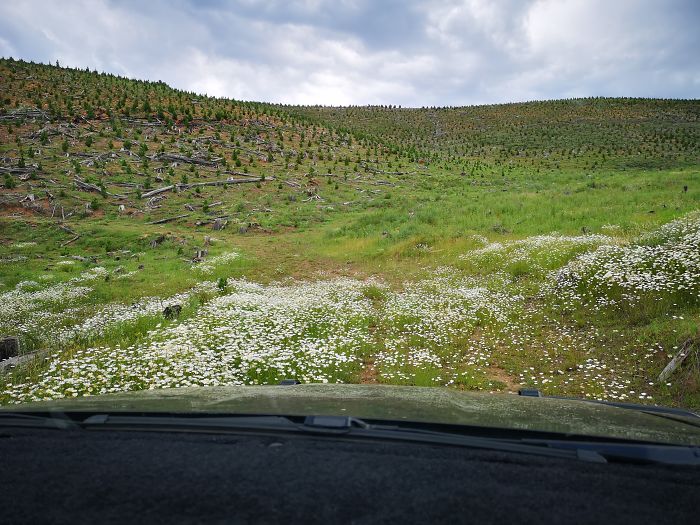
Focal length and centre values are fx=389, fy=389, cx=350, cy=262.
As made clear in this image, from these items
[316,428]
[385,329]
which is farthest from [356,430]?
[385,329]

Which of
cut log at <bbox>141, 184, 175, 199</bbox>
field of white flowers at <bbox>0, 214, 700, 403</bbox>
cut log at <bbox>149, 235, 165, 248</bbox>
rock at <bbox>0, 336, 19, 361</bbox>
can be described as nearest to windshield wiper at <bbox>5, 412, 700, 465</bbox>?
field of white flowers at <bbox>0, 214, 700, 403</bbox>

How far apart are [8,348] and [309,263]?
411 inches

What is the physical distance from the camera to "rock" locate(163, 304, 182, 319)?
31.9 feet

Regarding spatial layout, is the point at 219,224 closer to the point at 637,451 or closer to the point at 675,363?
the point at 675,363

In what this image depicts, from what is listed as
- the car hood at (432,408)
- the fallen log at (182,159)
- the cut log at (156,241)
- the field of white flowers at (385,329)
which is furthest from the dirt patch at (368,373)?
the fallen log at (182,159)

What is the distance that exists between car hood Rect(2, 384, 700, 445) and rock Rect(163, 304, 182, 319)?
6.73m

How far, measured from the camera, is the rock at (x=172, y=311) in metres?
→ 9.71

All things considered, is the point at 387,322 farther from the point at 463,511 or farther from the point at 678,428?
the point at 463,511

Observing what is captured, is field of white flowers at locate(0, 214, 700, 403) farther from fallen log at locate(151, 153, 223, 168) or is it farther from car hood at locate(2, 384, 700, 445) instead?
fallen log at locate(151, 153, 223, 168)

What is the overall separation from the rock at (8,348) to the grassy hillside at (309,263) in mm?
437

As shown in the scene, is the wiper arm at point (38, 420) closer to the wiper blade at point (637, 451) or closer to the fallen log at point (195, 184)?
the wiper blade at point (637, 451)

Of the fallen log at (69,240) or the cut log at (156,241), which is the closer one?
the fallen log at (69,240)

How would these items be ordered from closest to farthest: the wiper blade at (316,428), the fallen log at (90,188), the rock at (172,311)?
the wiper blade at (316,428) < the rock at (172,311) < the fallen log at (90,188)

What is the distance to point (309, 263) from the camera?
1670 centimetres
